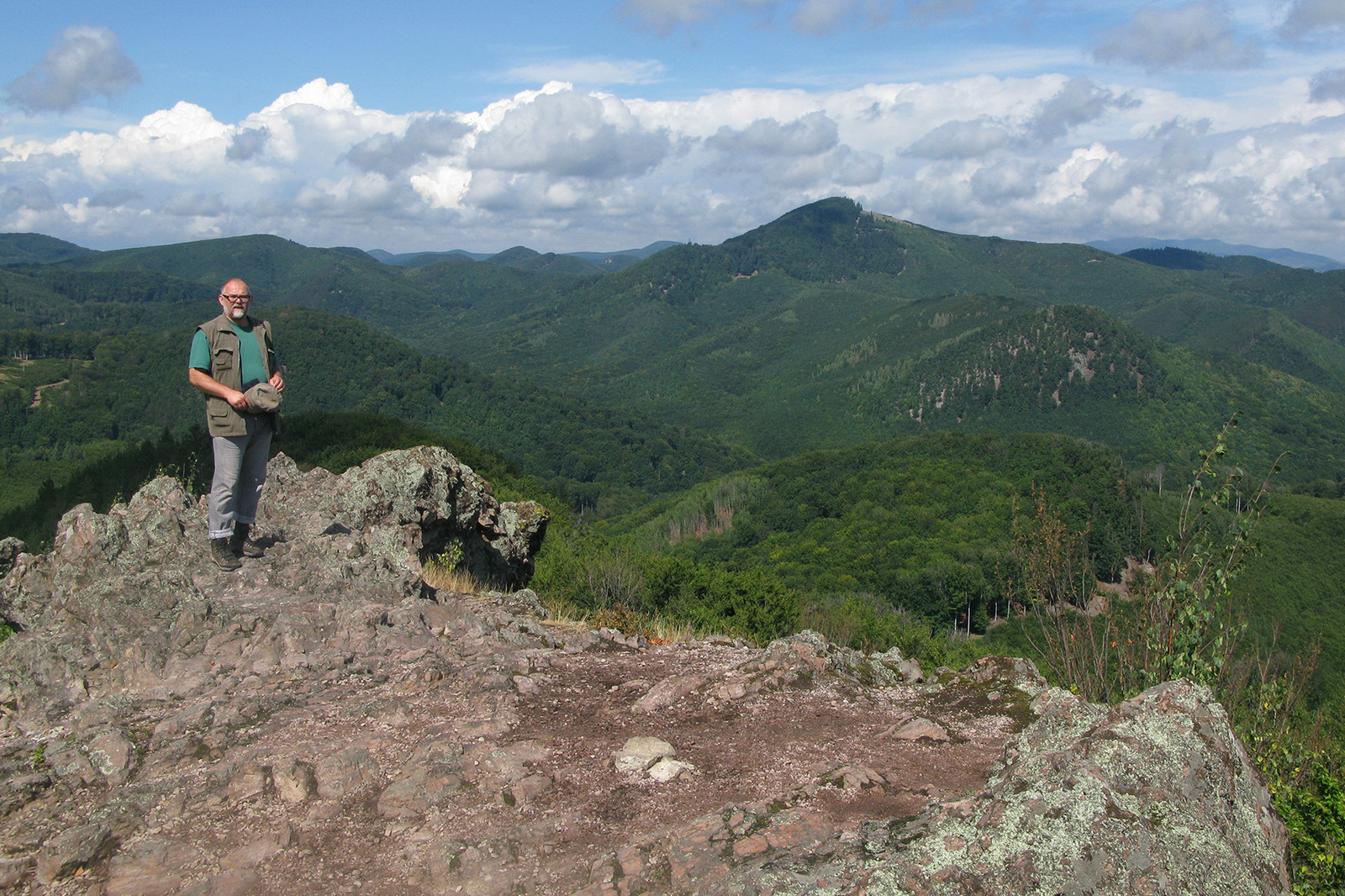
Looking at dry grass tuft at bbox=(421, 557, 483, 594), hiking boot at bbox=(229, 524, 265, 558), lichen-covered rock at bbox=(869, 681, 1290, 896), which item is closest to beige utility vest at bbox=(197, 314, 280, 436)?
hiking boot at bbox=(229, 524, 265, 558)

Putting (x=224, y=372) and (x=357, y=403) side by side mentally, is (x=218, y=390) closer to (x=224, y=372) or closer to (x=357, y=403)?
(x=224, y=372)

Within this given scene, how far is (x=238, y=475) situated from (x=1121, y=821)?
728 cm

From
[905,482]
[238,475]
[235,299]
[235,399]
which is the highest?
[235,299]

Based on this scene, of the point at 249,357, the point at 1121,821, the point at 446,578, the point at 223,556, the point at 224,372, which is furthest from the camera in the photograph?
the point at 446,578

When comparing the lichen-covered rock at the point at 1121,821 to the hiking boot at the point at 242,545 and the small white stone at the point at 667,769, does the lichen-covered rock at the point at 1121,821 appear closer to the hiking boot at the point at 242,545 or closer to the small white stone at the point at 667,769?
the small white stone at the point at 667,769

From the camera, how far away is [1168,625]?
5637mm

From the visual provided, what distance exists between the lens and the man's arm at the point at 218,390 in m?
6.88

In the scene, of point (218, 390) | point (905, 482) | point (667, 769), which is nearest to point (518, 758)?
point (667, 769)

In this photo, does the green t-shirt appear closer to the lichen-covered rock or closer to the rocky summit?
the rocky summit

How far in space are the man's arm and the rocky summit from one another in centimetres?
166

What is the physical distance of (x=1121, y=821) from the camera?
3.46m

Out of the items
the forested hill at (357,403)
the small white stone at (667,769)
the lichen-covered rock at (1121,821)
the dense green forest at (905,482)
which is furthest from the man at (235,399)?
the forested hill at (357,403)

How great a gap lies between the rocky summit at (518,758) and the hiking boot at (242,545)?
0.27 metres

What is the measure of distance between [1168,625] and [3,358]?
181 m
